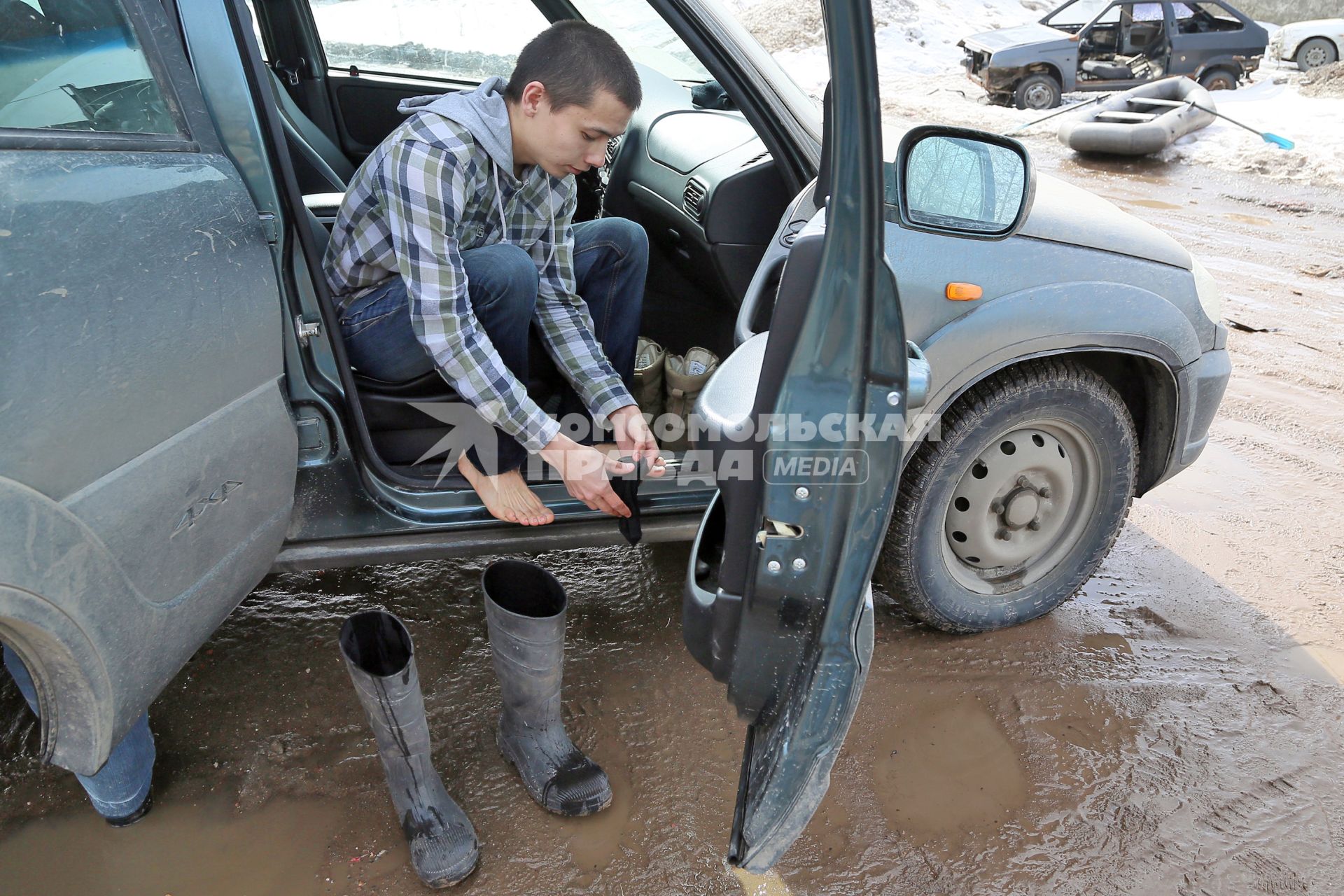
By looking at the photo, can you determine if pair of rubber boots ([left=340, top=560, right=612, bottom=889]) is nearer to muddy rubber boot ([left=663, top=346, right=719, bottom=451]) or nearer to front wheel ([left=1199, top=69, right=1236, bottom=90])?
muddy rubber boot ([left=663, top=346, right=719, bottom=451])

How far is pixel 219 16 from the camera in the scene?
61.4 inches

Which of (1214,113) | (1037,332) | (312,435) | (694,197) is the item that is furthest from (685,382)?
(1214,113)

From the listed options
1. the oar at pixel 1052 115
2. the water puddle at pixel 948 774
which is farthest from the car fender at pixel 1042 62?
the water puddle at pixel 948 774

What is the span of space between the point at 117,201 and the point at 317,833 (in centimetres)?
130

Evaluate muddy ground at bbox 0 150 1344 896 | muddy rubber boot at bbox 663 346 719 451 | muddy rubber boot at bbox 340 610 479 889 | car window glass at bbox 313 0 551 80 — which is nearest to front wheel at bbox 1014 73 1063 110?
car window glass at bbox 313 0 551 80

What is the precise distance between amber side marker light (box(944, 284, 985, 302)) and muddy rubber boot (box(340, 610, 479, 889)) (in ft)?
4.66

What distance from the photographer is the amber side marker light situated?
200 cm

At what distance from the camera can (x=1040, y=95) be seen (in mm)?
11352

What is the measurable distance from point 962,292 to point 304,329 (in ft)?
4.71

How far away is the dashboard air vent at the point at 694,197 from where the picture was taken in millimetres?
2521

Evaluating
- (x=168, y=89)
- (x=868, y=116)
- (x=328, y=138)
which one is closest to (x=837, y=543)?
(x=868, y=116)

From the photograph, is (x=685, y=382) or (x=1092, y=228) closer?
(x=1092, y=228)

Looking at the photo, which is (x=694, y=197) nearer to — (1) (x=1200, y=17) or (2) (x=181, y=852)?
(2) (x=181, y=852)

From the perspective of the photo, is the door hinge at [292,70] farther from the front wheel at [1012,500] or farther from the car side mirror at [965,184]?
the front wheel at [1012,500]
